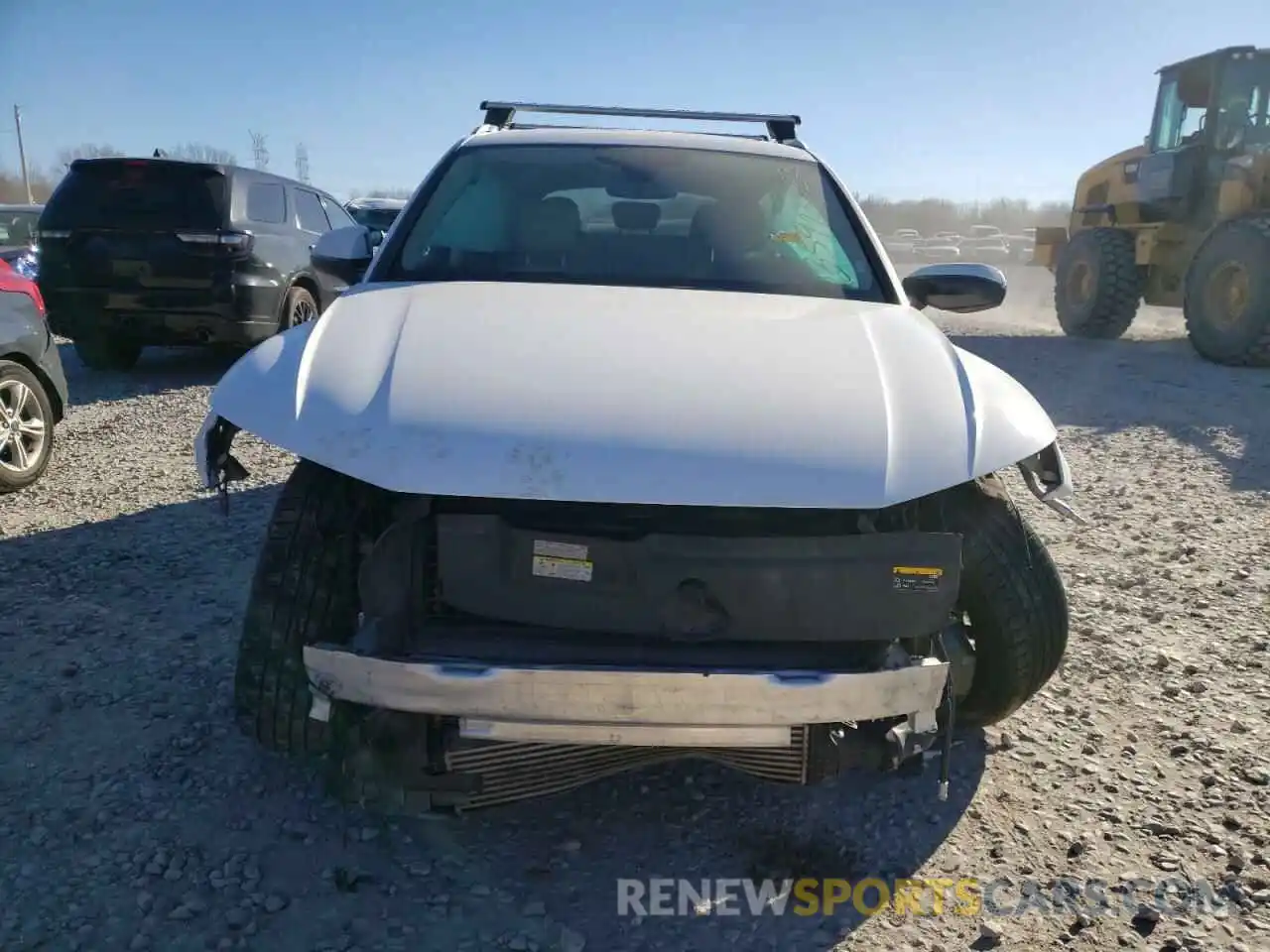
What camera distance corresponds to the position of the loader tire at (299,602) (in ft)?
7.23

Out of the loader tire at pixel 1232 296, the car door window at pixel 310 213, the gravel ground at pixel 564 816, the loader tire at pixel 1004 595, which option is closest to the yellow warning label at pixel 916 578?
the loader tire at pixel 1004 595

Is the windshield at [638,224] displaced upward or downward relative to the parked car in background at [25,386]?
upward

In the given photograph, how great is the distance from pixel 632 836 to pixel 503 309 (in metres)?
1.43

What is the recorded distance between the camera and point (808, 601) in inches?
77.2

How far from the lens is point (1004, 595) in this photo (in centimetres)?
239

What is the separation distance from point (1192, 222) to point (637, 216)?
10382 millimetres

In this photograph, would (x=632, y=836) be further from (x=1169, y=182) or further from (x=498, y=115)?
(x=1169, y=182)

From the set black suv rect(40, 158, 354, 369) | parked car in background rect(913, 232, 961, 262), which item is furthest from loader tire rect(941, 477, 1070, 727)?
parked car in background rect(913, 232, 961, 262)

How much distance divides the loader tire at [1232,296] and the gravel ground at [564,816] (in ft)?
21.2

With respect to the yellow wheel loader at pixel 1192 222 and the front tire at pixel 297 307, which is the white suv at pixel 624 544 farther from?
the yellow wheel loader at pixel 1192 222

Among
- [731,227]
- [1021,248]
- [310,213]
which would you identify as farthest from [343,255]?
[1021,248]

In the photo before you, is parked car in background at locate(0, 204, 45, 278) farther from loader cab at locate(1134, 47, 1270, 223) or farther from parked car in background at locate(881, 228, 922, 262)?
parked car in background at locate(881, 228, 922, 262)

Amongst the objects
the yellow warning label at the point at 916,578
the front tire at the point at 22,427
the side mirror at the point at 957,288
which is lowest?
the front tire at the point at 22,427

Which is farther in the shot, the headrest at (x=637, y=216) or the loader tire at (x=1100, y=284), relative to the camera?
the loader tire at (x=1100, y=284)
